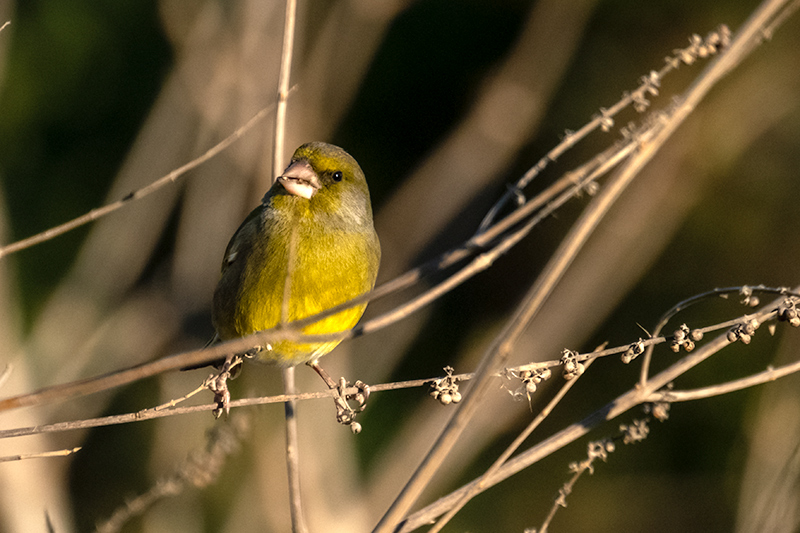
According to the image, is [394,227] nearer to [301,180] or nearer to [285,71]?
[301,180]

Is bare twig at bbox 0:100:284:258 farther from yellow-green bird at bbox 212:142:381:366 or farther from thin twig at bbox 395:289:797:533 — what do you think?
thin twig at bbox 395:289:797:533

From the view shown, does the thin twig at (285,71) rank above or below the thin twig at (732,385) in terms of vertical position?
above

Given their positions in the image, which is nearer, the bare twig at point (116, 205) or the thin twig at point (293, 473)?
the bare twig at point (116, 205)

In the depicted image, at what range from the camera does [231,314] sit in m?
3.27

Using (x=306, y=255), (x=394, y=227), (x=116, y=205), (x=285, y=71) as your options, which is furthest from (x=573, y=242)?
(x=394, y=227)

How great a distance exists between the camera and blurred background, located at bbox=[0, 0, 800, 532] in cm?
495

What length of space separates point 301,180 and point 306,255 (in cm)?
31

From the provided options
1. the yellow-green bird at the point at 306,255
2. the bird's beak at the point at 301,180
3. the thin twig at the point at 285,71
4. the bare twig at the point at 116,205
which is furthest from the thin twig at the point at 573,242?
the bird's beak at the point at 301,180

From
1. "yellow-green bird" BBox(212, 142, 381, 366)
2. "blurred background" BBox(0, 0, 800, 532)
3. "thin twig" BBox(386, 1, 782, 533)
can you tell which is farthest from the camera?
"blurred background" BBox(0, 0, 800, 532)

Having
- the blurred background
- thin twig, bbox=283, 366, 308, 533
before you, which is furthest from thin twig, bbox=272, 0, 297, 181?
the blurred background

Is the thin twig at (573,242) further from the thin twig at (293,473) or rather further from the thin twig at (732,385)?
the thin twig at (293,473)

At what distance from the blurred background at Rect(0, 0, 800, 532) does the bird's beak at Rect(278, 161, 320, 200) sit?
154 cm

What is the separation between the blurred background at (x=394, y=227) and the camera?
495 cm

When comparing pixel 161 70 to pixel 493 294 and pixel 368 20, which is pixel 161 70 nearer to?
pixel 368 20
